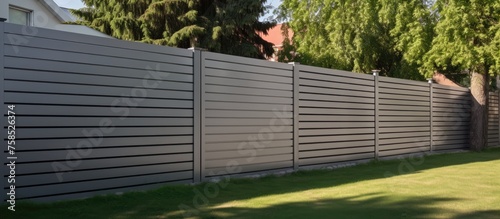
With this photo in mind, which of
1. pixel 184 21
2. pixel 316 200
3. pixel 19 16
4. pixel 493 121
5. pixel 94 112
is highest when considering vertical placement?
pixel 184 21

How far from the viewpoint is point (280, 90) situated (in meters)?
9.73

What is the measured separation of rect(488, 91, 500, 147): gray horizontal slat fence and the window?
1680 cm

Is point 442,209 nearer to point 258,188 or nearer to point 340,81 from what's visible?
point 258,188

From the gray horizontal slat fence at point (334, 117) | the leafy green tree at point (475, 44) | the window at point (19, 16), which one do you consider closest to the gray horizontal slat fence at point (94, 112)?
the gray horizontal slat fence at point (334, 117)

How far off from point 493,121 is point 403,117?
7.86m

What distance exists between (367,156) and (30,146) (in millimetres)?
8447

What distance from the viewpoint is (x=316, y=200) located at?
6.74 metres

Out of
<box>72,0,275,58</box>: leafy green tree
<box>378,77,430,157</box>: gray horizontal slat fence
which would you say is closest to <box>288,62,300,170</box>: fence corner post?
<box>378,77,430,157</box>: gray horizontal slat fence

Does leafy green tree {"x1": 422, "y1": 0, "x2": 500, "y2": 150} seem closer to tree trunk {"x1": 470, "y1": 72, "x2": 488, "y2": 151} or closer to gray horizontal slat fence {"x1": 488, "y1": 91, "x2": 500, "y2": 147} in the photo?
tree trunk {"x1": 470, "y1": 72, "x2": 488, "y2": 151}

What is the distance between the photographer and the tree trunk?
17.3m

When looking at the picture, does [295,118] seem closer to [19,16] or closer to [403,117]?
[403,117]

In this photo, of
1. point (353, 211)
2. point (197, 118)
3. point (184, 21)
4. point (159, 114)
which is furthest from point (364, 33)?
point (353, 211)

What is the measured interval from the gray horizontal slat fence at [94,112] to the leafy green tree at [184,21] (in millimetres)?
15364

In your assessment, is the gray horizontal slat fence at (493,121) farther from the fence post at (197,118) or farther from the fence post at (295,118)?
the fence post at (197,118)
